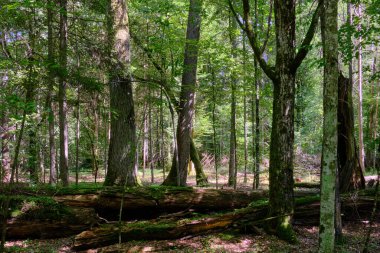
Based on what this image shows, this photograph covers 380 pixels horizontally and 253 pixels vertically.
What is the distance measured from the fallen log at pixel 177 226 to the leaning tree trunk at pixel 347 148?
163 centimetres

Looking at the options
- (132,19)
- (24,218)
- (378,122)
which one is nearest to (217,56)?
(132,19)

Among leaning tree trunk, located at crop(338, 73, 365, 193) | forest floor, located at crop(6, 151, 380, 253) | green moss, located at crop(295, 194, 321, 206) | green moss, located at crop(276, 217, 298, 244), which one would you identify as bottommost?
forest floor, located at crop(6, 151, 380, 253)

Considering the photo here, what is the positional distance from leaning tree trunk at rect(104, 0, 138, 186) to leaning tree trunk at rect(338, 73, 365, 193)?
6.38 m

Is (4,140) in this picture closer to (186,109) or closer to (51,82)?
(51,82)

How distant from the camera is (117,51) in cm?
896

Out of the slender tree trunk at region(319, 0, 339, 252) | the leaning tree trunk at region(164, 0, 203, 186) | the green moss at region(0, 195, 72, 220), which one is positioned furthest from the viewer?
the leaning tree trunk at region(164, 0, 203, 186)

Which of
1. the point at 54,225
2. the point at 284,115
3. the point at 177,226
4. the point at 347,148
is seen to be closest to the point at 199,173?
the point at 347,148

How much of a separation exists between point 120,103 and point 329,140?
652cm

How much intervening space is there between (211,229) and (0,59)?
6.50 metres

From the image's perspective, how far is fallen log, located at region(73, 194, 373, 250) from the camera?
6023 mm

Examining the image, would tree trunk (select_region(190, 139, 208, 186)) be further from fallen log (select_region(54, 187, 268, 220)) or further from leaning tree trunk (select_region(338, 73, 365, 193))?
leaning tree trunk (select_region(338, 73, 365, 193))

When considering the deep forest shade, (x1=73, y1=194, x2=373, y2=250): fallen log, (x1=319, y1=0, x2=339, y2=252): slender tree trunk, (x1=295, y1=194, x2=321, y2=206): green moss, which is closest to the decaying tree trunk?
(x1=73, y1=194, x2=373, y2=250): fallen log

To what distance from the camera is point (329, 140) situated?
462cm

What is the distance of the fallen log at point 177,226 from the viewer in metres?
6.02
